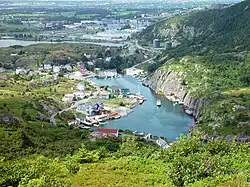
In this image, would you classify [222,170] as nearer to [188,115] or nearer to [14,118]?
[14,118]

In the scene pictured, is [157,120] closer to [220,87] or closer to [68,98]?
[220,87]

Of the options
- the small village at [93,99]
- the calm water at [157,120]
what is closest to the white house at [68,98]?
the small village at [93,99]

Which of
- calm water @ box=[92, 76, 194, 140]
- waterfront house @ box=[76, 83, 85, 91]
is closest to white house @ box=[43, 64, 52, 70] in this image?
waterfront house @ box=[76, 83, 85, 91]

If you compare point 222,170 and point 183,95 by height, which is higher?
point 222,170

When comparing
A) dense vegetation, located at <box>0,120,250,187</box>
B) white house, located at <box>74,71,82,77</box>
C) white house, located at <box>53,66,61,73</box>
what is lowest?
white house, located at <box>74,71,82,77</box>

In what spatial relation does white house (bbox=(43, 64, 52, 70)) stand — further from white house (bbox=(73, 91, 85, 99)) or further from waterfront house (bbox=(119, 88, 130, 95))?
waterfront house (bbox=(119, 88, 130, 95))

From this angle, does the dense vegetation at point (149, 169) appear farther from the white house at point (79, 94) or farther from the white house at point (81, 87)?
the white house at point (81, 87)

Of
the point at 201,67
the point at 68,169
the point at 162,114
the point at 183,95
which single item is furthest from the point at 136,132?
the point at 68,169
